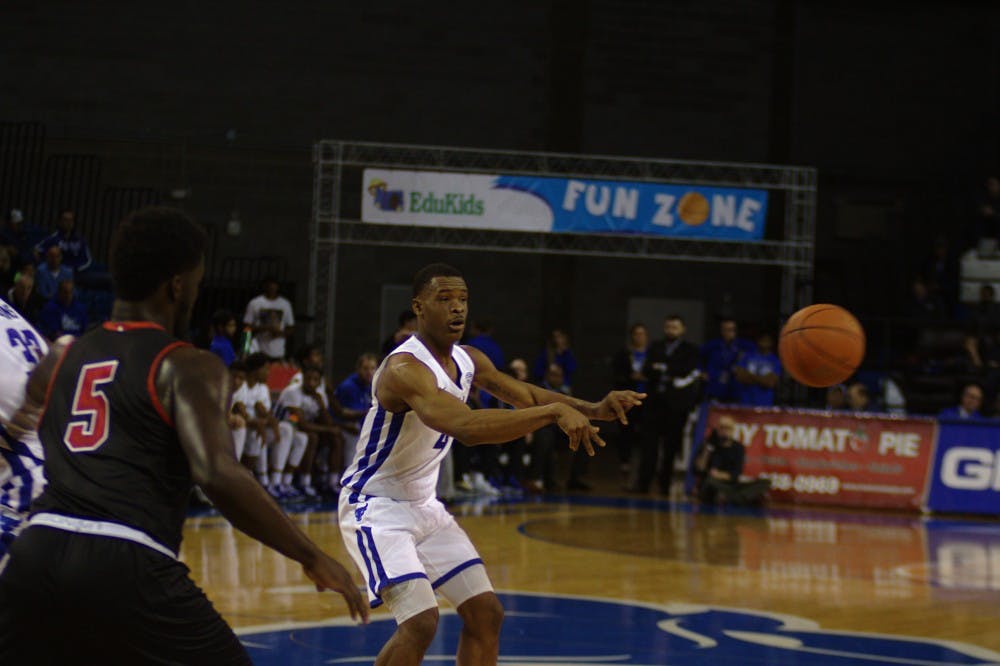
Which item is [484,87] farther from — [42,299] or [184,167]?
[42,299]

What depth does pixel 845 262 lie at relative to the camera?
22516 millimetres

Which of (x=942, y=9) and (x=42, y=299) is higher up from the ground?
(x=942, y=9)

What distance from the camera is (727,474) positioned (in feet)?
47.9

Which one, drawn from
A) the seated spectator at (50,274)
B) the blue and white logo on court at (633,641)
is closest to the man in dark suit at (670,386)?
the seated spectator at (50,274)

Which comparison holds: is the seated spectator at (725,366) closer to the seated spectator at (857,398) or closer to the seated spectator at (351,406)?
the seated spectator at (857,398)

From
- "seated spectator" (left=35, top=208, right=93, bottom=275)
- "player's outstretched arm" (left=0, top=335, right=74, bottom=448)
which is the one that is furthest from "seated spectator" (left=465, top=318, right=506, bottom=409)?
"player's outstretched arm" (left=0, top=335, right=74, bottom=448)

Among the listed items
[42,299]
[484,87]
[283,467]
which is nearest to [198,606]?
[283,467]

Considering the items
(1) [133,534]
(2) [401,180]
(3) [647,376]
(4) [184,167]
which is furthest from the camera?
(4) [184,167]

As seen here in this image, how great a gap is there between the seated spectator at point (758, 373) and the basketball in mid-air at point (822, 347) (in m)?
8.55

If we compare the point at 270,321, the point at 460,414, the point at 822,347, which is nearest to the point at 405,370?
the point at 460,414

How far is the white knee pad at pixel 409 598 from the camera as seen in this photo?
189 inches

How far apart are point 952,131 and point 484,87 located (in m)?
8.17

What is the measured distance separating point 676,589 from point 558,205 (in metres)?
8.33

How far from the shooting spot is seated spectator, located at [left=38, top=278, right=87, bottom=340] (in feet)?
43.3
